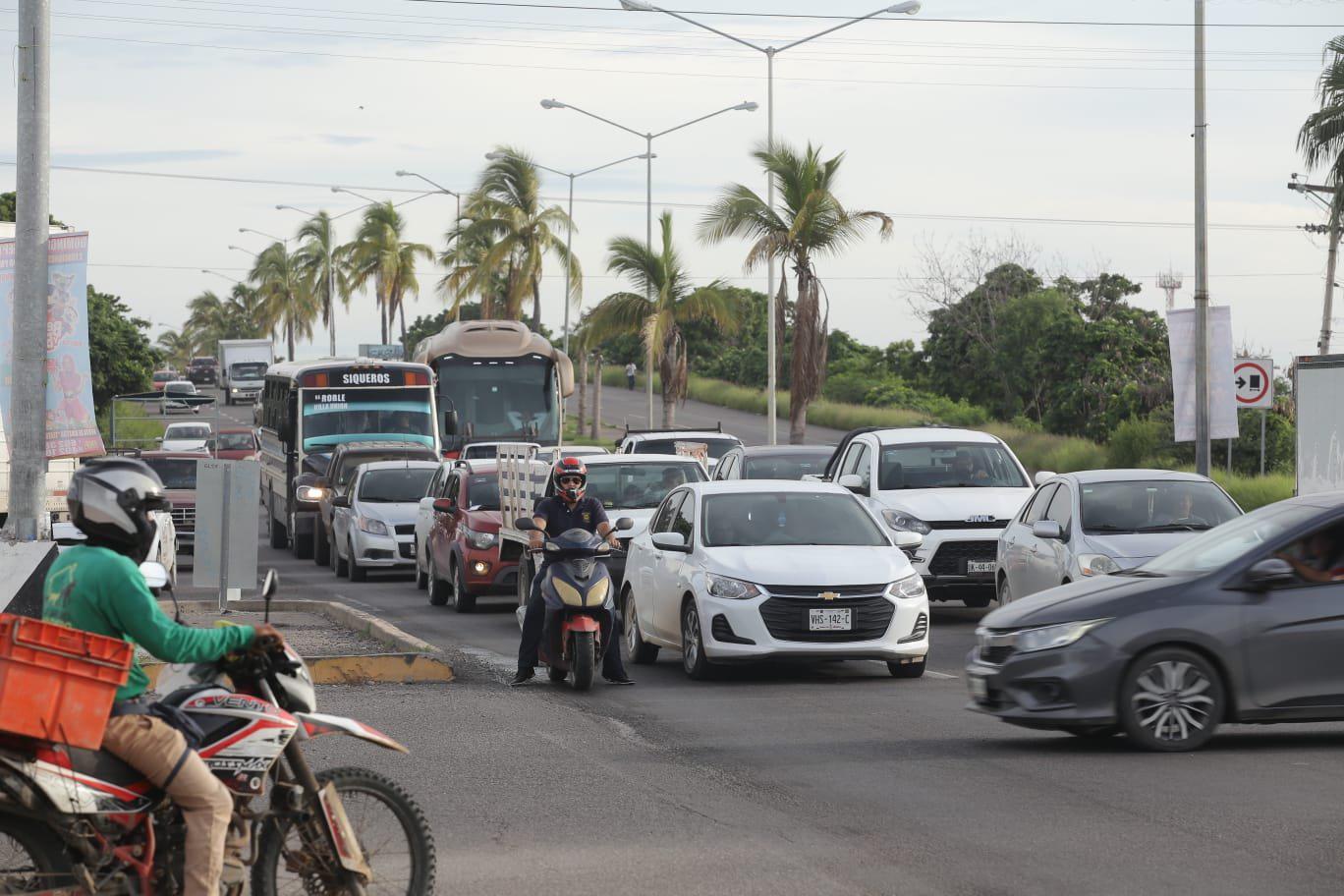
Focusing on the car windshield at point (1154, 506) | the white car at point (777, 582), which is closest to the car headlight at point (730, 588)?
the white car at point (777, 582)

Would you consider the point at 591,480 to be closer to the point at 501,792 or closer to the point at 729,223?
the point at 501,792

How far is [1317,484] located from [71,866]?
58.8 ft

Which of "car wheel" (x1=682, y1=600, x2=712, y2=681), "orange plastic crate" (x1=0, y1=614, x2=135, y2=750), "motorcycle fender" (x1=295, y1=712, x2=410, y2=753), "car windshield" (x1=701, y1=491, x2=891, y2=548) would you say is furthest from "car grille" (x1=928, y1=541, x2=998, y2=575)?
"orange plastic crate" (x1=0, y1=614, x2=135, y2=750)

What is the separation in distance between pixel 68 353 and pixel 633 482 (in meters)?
6.18

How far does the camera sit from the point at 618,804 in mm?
9109

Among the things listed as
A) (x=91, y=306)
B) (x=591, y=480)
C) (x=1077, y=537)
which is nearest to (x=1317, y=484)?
(x=1077, y=537)

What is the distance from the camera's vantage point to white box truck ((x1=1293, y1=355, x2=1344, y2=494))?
20812 millimetres

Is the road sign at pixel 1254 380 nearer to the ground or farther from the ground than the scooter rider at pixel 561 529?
farther from the ground

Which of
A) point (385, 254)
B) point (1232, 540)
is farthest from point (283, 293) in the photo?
point (1232, 540)

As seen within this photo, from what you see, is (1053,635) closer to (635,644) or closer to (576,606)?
(576,606)

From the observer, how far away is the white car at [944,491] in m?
19.8

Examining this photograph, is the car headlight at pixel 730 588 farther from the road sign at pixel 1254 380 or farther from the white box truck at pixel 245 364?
the white box truck at pixel 245 364

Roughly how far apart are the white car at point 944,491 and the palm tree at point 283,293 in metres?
92.8

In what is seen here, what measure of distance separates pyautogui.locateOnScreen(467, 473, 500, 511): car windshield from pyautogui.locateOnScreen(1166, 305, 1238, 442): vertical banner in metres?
8.85
